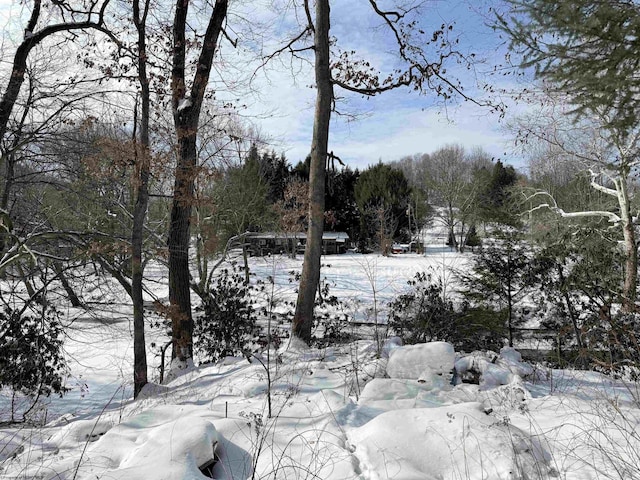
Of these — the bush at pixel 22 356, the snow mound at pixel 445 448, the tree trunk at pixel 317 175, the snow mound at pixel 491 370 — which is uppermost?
the tree trunk at pixel 317 175

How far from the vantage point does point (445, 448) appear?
8.47 ft

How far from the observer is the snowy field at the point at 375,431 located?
241cm

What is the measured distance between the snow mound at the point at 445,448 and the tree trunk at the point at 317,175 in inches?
159

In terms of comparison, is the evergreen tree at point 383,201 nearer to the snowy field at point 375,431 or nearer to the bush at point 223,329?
the bush at point 223,329

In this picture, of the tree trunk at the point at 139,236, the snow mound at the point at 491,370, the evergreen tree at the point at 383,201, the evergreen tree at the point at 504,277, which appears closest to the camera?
the snow mound at the point at 491,370

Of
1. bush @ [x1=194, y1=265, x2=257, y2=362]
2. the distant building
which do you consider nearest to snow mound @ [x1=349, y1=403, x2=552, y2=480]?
bush @ [x1=194, y1=265, x2=257, y2=362]

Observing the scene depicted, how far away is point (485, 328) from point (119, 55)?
25.8 ft

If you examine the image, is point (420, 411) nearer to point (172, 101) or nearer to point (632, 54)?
point (632, 54)

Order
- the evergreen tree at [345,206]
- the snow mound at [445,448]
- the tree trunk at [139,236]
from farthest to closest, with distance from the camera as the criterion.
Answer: the evergreen tree at [345,206], the tree trunk at [139,236], the snow mound at [445,448]

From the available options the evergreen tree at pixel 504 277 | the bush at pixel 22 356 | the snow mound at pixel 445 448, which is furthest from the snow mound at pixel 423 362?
the bush at pixel 22 356

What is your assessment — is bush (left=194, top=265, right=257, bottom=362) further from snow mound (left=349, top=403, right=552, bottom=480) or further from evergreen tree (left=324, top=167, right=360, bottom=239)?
evergreen tree (left=324, top=167, right=360, bottom=239)

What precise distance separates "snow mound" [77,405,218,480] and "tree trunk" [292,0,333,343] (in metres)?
3.96

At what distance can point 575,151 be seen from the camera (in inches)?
551

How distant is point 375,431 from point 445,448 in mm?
456
